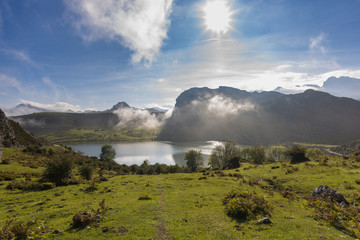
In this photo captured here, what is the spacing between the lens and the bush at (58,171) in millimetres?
29719

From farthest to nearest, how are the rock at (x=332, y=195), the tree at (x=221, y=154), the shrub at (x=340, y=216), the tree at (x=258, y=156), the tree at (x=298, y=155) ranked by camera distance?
the tree at (x=258, y=156) → the tree at (x=221, y=154) → the tree at (x=298, y=155) → the rock at (x=332, y=195) → the shrub at (x=340, y=216)

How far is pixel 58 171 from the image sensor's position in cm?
3014

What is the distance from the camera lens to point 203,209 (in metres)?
18.1

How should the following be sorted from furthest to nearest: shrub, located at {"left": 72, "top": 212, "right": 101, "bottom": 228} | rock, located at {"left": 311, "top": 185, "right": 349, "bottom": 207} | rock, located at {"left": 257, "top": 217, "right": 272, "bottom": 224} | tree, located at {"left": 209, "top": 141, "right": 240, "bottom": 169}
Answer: tree, located at {"left": 209, "top": 141, "right": 240, "bottom": 169}, rock, located at {"left": 311, "top": 185, "right": 349, "bottom": 207}, rock, located at {"left": 257, "top": 217, "right": 272, "bottom": 224}, shrub, located at {"left": 72, "top": 212, "right": 101, "bottom": 228}

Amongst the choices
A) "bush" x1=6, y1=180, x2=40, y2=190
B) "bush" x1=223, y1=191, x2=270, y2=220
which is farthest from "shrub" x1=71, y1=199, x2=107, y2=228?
"bush" x1=6, y1=180, x2=40, y2=190

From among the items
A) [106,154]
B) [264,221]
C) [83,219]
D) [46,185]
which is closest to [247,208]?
[264,221]

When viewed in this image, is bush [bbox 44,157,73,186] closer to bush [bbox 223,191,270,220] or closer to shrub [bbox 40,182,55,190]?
shrub [bbox 40,182,55,190]

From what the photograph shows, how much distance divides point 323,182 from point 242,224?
24.5m

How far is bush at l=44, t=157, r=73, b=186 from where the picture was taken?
29.7 meters

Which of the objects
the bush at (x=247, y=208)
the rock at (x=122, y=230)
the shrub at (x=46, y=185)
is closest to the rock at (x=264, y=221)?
the bush at (x=247, y=208)

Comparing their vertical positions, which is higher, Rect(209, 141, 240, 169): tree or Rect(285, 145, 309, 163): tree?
Rect(285, 145, 309, 163): tree

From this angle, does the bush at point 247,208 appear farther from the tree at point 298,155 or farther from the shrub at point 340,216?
the tree at point 298,155

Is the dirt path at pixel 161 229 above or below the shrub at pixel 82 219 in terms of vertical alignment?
below

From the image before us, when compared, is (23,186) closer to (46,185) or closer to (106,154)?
(46,185)
